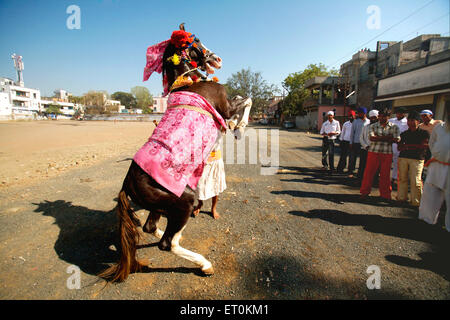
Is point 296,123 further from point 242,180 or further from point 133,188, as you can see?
point 133,188

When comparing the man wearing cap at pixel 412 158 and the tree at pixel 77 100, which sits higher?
the tree at pixel 77 100

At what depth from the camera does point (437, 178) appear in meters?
3.21

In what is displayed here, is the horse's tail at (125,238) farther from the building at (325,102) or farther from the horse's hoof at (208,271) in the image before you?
the building at (325,102)

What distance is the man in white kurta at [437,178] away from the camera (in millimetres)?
3115

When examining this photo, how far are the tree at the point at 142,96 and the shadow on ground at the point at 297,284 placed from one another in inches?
3506

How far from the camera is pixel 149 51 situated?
2389 mm

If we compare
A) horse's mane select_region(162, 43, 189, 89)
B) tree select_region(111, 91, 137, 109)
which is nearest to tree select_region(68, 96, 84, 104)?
tree select_region(111, 91, 137, 109)

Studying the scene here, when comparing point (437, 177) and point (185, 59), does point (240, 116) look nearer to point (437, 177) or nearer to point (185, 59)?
point (185, 59)

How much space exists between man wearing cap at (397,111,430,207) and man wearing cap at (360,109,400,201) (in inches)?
7.3

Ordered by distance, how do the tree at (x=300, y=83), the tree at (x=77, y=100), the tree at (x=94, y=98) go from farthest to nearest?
the tree at (x=77, y=100)
the tree at (x=94, y=98)
the tree at (x=300, y=83)

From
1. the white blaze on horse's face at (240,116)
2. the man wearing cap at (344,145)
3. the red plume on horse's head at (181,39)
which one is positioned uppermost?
the red plume on horse's head at (181,39)

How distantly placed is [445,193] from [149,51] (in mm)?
4601

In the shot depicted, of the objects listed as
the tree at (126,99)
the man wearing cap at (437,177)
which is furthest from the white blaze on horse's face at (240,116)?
the tree at (126,99)

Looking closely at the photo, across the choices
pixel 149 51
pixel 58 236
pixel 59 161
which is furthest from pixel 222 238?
pixel 59 161
